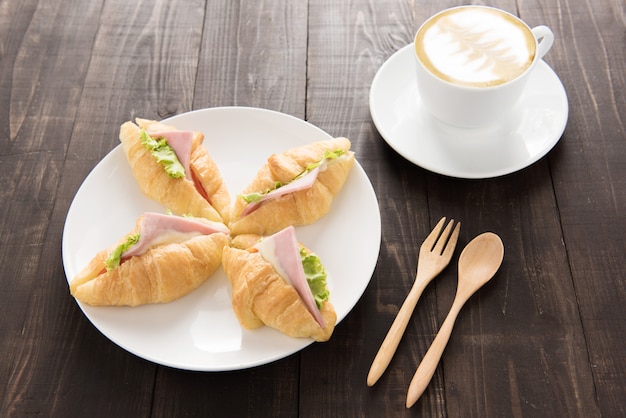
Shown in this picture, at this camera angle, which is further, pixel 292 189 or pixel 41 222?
pixel 41 222

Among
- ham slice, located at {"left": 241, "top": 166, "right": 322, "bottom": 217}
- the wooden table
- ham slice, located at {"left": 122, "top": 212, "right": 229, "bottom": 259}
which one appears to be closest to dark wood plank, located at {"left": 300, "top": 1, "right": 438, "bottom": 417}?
the wooden table

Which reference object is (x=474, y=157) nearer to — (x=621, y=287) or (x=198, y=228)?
(x=621, y=287)

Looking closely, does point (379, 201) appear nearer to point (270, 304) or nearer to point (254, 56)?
point (270, 304)

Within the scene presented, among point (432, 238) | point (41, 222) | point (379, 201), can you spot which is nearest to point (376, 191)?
point (379, 201)

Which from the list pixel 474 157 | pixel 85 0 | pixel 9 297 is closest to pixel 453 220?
pixel 474 157

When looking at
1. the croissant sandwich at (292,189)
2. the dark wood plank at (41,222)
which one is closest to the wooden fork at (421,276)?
the croissant sandwich at (292,189)

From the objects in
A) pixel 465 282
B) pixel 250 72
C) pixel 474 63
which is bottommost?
pixel 465 282

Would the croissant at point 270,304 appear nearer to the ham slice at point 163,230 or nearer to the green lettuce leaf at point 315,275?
the green lettuce leaf at point 315,275

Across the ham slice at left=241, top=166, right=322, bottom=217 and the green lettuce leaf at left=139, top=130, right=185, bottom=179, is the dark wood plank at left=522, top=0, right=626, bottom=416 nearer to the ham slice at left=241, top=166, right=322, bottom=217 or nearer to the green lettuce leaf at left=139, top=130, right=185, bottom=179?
the ham slice at left=241, top=166, right=322, bottom=217
